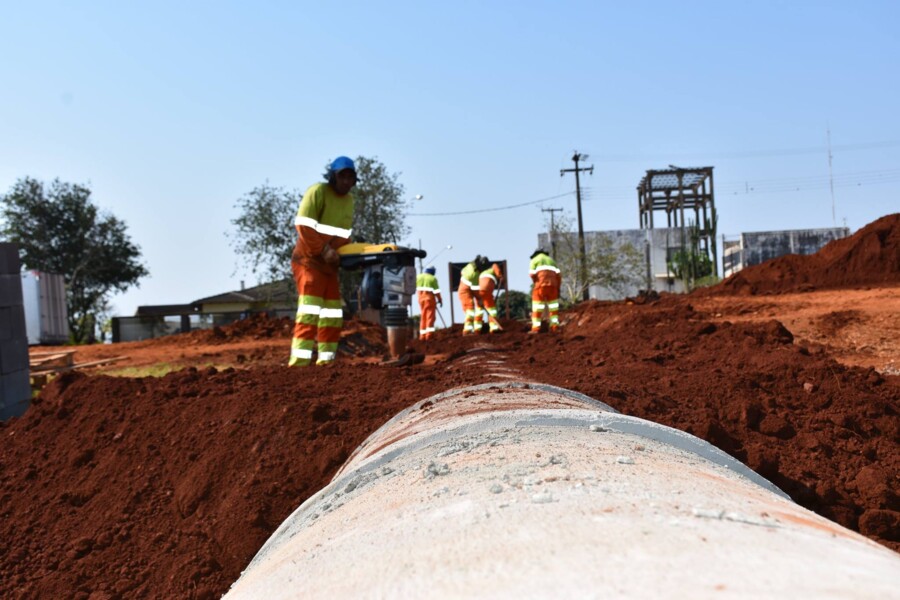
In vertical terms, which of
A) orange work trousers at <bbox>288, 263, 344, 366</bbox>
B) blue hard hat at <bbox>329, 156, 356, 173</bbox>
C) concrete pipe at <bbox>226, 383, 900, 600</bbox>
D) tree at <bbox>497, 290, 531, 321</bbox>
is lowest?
tree at <bbox>497, 290, 531, 321</bbox>

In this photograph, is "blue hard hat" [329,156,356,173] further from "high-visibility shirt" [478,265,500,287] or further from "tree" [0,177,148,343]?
"tree" [0,177,148,343]

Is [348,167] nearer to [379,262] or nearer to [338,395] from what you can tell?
[379,262]

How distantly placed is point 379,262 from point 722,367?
355cm

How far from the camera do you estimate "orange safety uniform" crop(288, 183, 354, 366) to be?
758 cm

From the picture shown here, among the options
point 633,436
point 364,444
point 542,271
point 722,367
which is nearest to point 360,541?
point 633,436

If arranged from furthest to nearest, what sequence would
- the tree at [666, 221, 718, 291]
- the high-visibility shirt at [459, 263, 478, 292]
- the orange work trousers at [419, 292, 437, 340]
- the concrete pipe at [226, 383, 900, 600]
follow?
the tree at [666, 221, 718, 291] < the high-visibility shirt at [459, 263, 478, 292] < the orange work trousers at [419, 292, 437, 340] < the concrete pipe at [226, 383, 900, 600]

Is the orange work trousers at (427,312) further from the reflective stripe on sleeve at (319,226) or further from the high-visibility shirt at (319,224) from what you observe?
the reflective stripe on sleeve at (319,226)

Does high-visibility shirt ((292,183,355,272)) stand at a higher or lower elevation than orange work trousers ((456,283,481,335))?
higher

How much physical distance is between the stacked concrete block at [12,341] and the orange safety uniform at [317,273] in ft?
8.34

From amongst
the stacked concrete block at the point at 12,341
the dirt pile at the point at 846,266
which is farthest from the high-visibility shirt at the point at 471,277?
the stacked concrete block at the point at 12,341

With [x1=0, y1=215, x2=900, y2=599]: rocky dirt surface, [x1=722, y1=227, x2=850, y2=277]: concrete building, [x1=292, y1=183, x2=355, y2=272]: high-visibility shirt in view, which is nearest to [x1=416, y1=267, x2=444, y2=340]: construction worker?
[x1=292, y1=183, x2=355, y2=272]: high-visibility shirt

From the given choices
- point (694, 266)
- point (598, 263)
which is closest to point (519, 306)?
point (598, 263)

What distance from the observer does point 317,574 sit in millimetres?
1454

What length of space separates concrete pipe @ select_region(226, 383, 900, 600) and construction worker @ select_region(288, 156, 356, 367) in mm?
5311
